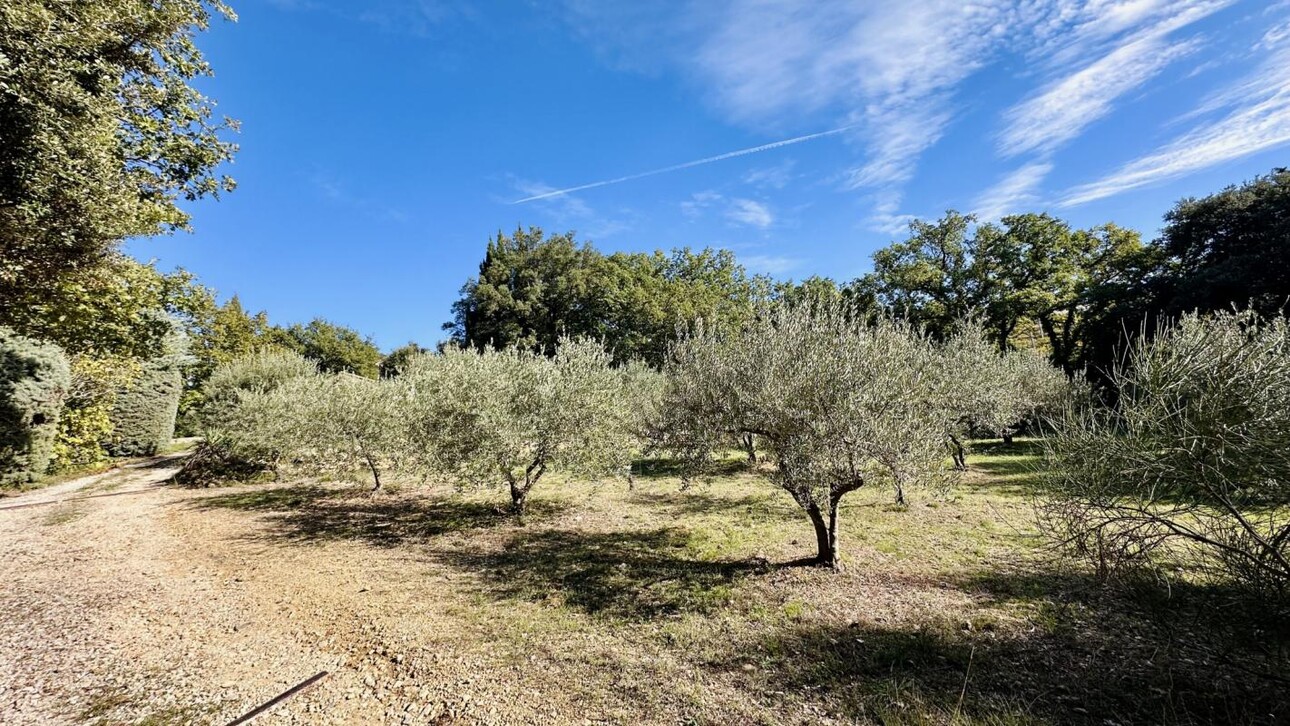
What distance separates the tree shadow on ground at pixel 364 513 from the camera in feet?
42.3

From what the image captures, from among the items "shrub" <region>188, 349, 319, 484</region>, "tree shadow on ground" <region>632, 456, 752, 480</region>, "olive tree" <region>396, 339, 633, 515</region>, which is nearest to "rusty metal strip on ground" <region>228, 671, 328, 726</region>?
"olive tree" <region>396, 339, 633, 515</region>

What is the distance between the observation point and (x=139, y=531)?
1295cm

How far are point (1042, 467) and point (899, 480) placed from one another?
2.95m

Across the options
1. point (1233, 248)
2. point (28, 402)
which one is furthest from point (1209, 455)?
point (1233, 248)

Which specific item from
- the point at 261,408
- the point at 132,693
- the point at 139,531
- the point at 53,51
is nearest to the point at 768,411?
the point at 132,693

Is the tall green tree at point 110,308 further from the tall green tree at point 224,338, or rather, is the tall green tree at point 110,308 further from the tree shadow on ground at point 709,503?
the tall green tree at point 224,338

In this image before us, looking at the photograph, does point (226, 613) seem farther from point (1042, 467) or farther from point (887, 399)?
point (1042, 467)

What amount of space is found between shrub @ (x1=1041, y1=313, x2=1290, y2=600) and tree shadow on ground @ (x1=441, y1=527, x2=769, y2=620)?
570 centimetres

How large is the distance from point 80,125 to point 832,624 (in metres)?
17.2

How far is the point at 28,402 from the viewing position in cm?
1658

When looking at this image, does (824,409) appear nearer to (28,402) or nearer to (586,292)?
(28,402)

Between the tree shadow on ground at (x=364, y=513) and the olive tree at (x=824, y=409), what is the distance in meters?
7.50

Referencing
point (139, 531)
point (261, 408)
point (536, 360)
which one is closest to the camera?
point (139, 531)

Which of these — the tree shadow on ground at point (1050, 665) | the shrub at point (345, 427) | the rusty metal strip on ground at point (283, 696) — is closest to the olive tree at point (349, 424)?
the shrub at point (345, 427)
